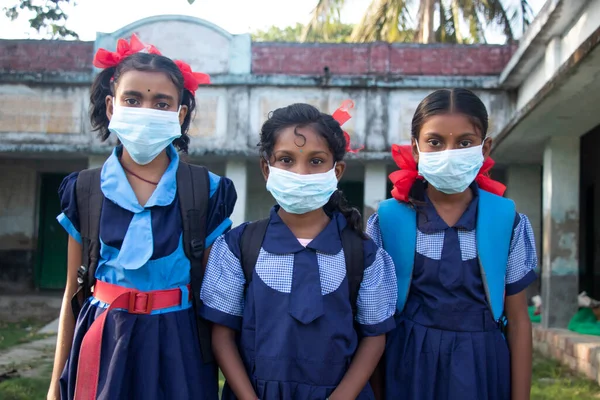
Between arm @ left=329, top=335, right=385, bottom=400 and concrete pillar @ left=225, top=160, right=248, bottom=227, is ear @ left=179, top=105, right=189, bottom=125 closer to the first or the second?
arm @ left=329, top=335, right=385, bottom=400

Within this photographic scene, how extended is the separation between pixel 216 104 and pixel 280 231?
22.8 feet

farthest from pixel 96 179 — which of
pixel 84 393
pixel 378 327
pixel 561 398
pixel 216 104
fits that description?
pixel 216 104

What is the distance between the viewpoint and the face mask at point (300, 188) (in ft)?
6.81

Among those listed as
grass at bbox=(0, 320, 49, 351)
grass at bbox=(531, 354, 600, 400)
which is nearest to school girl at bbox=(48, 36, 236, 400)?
grass at bbox=(531, 354, 600, 400)

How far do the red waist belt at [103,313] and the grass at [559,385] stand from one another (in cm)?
359

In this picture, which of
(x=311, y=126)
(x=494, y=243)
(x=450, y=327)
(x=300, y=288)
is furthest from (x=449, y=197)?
(x=300, y=288)

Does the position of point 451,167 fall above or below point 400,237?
above

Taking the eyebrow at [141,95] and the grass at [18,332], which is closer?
the eyebrow at [141,95]

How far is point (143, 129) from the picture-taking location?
2172 mm

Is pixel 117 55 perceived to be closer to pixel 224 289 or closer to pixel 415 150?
pixel 224 289

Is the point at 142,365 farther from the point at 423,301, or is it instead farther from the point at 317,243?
the point at 423,301

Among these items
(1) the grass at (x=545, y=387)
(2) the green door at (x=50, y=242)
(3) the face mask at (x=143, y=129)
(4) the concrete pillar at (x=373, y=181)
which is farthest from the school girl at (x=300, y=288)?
(2) the green door at (x=50, y=242)

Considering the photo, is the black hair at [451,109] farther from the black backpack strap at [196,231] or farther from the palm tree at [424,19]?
the palm tree at [424,19]

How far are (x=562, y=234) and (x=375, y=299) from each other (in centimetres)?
528
